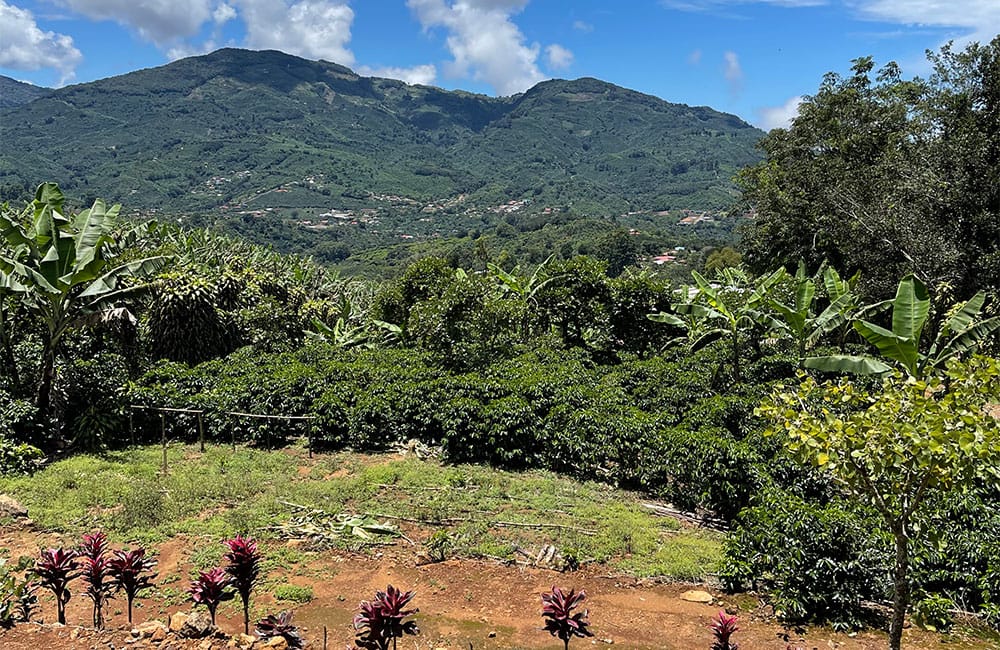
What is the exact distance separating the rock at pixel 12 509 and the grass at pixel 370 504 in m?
0.11

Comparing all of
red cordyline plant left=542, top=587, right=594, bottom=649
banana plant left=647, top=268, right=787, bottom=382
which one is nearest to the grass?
red cordyline plant left=542, top=587, right=594, bottom=649

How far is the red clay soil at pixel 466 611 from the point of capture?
519cm

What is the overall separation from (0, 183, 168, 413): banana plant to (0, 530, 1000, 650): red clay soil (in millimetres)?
4080

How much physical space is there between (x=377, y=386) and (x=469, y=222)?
497 feet

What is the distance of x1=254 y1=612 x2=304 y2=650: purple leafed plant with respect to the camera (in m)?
4.51

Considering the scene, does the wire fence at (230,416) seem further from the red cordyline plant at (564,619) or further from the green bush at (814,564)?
the red cordyline plant at (564,619)

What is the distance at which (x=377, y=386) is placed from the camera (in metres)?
12.1

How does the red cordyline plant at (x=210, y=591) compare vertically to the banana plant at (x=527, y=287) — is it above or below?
below

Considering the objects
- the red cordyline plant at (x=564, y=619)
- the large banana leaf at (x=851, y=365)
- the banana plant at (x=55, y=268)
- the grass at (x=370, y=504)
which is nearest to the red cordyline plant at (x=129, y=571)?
the grass at (x=370, y=504)

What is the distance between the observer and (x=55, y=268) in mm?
9578

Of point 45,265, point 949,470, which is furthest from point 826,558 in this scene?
point 45,265

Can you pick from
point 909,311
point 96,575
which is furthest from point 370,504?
point 909,311

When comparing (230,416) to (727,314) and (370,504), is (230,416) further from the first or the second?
(727,314)

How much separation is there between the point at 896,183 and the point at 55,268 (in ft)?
57.2
